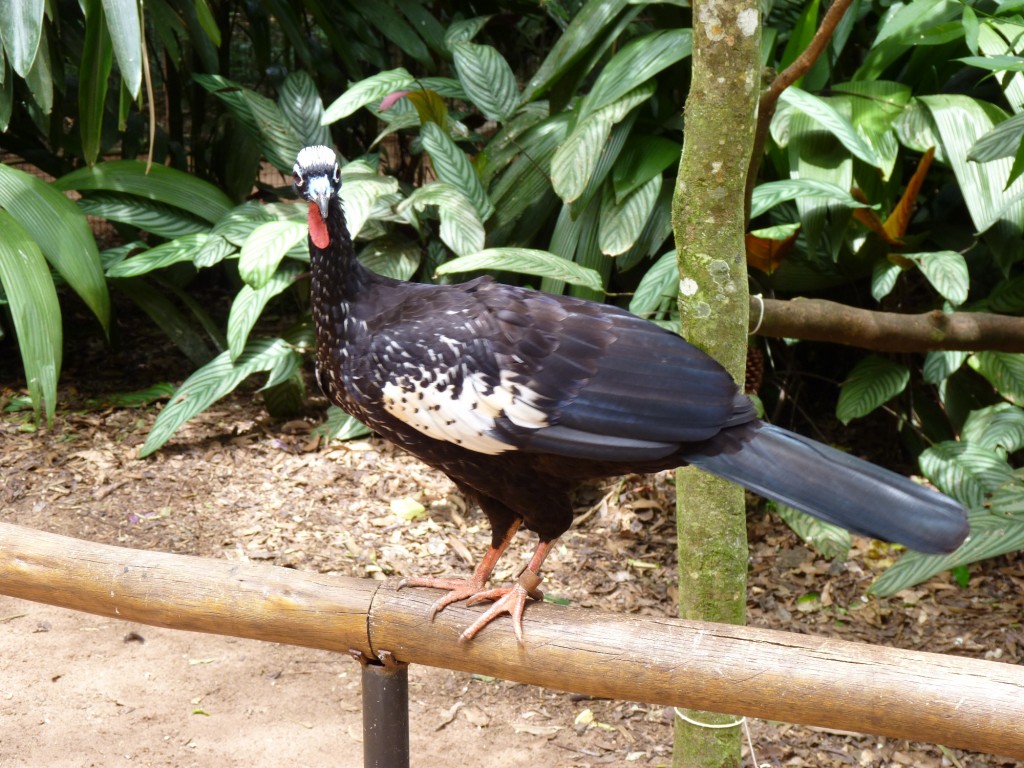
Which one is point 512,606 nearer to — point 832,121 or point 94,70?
point 832,121

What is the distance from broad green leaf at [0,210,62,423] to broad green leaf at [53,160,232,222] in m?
0.51

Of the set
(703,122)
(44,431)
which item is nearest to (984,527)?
(703,122)

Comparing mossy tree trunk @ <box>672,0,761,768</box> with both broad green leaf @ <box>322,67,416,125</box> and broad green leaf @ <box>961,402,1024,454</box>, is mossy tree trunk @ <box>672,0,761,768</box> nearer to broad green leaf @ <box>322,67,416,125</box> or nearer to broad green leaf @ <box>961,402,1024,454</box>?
broad green leaf @ <box>961,402,1024,454</box>

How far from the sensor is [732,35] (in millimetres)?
1730

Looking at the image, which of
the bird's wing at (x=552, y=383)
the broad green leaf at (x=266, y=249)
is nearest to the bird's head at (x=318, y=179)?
the bird's wing at (x=552, y=383)

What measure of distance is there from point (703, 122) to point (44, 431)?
300 cm

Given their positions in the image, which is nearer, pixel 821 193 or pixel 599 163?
pixel 821 193

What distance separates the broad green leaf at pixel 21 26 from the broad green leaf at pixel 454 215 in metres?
1.18

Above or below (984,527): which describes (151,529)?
below

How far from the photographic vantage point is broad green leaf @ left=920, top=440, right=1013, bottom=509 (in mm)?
2859

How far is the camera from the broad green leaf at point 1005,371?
10.3ft

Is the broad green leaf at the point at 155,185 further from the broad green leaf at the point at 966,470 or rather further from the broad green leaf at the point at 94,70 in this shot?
the broad green leaf at the point at 966,470

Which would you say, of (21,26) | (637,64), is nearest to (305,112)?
(21,26)

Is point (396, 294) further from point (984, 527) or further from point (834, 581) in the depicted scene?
point (834, 581)
